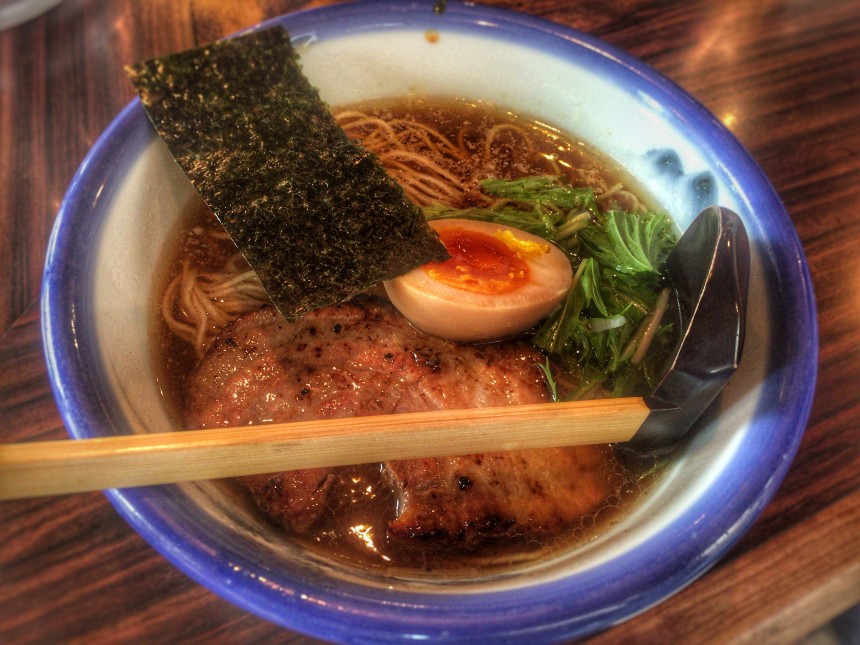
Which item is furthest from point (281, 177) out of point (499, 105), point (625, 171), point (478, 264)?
point (625, 171)

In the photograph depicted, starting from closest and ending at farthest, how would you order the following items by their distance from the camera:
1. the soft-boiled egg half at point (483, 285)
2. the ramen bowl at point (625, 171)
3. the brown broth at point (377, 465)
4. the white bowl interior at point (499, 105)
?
1. the ramen bowl at point (625, 171)
2. the white bowl interior at point (499, 105)
3. the brown broth at point (377, 465)
4. the soft-boiled egg half at point (483, 285)

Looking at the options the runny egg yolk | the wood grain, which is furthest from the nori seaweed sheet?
the wood grain

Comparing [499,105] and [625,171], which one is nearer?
[625,171]

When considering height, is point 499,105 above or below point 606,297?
above

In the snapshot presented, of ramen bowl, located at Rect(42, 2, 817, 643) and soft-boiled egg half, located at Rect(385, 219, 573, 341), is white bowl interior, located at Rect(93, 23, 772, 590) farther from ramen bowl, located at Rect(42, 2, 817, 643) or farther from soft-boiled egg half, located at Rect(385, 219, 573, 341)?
soft-boiled egg half, located at Rect(385, 219, 573, 341)

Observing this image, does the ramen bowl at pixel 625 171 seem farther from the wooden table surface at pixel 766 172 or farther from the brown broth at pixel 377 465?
the wooden table surface at pixel 766 172

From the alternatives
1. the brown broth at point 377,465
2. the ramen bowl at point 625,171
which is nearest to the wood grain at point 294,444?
the ramen bowl at point 625,171

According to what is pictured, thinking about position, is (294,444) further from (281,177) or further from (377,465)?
(281,177)
